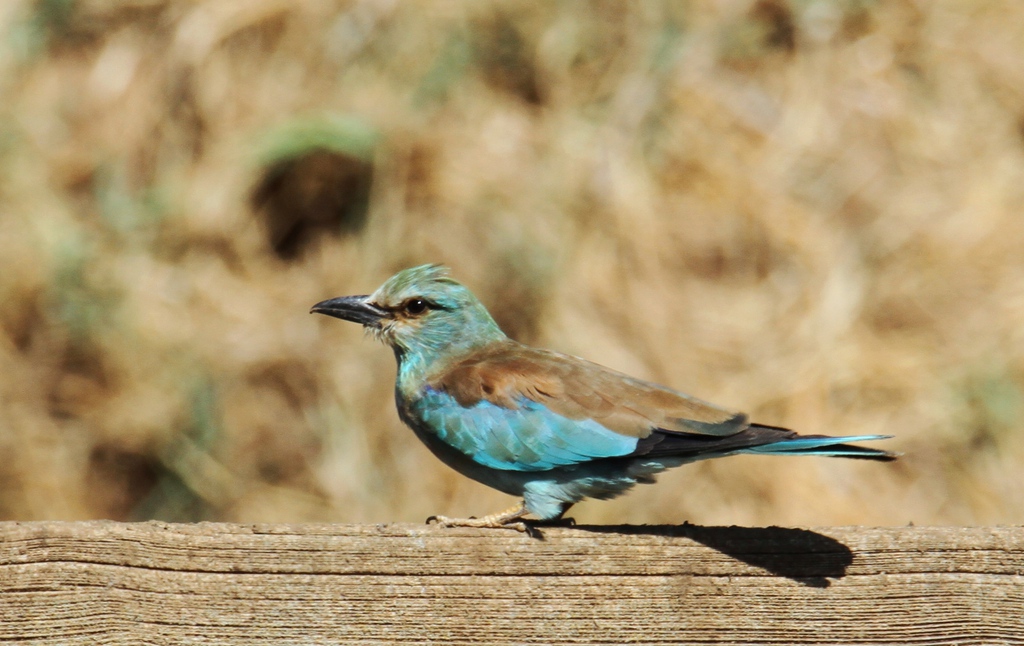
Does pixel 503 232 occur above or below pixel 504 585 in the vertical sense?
above

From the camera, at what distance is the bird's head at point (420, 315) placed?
149 inches

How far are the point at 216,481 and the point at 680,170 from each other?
261 centimetres

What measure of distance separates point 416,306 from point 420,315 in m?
0.04

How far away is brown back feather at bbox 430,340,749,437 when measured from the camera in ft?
9.62

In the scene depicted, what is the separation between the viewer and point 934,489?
17.7 ft

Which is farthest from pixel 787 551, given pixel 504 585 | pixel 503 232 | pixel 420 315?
pixel 503 232

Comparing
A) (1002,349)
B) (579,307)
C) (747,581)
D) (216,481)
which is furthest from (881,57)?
(747,581)

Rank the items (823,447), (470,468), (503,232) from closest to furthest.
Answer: (823,447), (470,468), (503,232)

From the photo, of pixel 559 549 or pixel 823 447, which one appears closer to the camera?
pixel 559 549

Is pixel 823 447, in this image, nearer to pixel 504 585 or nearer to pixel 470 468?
pixel 504 585

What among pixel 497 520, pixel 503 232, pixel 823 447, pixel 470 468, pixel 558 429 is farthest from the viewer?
pixel 503 232

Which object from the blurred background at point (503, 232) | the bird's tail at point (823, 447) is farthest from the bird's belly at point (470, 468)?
the blurred background at point (503, 232)

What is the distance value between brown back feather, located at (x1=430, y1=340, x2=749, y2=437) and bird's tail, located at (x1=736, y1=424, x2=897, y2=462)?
0.08 metres

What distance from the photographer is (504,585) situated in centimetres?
215
